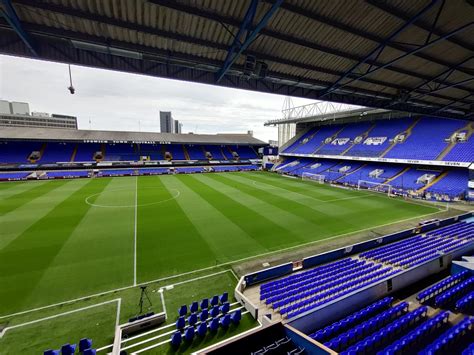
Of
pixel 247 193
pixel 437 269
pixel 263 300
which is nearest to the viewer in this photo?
pixel 263 300

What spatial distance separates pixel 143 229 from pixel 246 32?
1438 cm

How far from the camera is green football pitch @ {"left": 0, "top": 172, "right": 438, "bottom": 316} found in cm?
1078

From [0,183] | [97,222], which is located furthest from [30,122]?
[97,222]

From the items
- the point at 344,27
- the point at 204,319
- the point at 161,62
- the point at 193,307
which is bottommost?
the point at 204,319

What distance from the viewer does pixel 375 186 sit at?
31672 millimetres

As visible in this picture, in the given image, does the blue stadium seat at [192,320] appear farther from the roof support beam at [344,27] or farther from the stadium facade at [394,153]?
the stadium facade at [394,153]

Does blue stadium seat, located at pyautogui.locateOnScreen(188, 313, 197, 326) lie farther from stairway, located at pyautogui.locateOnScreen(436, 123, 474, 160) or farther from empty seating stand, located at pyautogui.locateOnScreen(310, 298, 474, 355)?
stairway, located at pyautogui.locateOnScreen(436, 123, 474, 160)

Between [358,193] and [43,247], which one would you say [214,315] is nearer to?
[43,247]

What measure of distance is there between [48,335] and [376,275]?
12.9 metres

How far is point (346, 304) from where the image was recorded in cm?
816

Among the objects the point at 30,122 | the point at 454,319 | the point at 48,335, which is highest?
the point at 30,122

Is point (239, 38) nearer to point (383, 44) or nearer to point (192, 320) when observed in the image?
point (383, 44)

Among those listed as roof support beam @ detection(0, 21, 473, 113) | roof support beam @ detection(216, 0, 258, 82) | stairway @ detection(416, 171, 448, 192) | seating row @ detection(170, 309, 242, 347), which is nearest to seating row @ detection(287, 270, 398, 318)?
seating row @ detection(170, 309, 242, 347)

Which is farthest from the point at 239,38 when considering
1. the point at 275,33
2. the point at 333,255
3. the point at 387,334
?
the point at 333,255
